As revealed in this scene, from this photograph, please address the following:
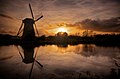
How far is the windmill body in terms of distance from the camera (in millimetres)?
31125

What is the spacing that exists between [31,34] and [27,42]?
5.67ft

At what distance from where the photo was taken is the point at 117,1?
664 inches

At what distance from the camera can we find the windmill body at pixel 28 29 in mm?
31125

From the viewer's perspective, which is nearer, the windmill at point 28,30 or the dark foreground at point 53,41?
the windmill at point 28,30

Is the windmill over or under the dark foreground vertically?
over

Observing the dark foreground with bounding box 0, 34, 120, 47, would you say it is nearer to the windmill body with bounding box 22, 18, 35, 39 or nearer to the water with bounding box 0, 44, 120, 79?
the windmill body with bounding box 22, 18, 35, 39

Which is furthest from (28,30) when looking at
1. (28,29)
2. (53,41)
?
(53,41)

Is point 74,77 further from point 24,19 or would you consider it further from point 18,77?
point 24,19

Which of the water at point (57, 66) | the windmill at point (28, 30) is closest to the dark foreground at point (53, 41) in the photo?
the windmill at point (28, 30)

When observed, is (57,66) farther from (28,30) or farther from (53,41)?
(53,41)

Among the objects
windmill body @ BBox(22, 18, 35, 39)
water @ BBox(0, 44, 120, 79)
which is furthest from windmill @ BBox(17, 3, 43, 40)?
water @ BBox(0, 44, 120, 79)

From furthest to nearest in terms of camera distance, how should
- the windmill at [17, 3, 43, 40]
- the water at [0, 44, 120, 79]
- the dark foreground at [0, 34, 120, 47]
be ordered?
the dark foreground at [0, 34, 120, 47] → the windmill at [17, 3, 43, 40] → the water at [0, 44, 120, 79]

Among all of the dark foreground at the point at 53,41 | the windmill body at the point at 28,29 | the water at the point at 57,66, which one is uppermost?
the windmill body at the point at 28,29

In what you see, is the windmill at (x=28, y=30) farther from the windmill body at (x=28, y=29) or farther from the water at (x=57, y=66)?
the water at (x=57, y=66)
